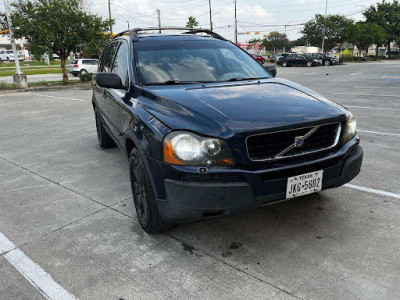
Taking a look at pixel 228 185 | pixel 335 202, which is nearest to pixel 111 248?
pixel 228 185

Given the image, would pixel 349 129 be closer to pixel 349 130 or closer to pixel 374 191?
pixel 349 130

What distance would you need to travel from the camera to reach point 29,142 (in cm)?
665

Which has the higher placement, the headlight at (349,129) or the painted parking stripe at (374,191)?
the headlight at (349,129)

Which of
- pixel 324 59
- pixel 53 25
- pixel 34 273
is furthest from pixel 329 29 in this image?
pixel 34 273

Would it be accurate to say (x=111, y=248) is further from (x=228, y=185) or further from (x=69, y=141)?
(x=69, y=141)

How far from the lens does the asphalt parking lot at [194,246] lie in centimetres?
238

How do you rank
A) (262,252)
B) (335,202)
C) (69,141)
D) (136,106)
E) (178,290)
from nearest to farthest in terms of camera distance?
(178,290), (262,252), (136,106), (335,202), (69,141)

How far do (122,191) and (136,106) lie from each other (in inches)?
52.9

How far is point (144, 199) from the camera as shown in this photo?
2957 mm

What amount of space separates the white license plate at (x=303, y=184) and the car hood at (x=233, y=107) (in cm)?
40

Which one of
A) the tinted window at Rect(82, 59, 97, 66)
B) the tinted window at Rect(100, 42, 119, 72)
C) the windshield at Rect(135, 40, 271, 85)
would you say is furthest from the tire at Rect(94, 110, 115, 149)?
the tinted window at Rect(82, 59, 97, 66)

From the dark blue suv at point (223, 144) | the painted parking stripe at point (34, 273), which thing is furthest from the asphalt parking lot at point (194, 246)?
the dark blue suv at point (223, 144)

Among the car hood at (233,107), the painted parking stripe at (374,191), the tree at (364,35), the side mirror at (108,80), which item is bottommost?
the painted parking stripe at (374,191)

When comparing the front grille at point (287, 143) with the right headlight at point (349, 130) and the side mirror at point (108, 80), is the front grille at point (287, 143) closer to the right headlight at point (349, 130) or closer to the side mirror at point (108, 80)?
the right headlight at point (349, 130)
